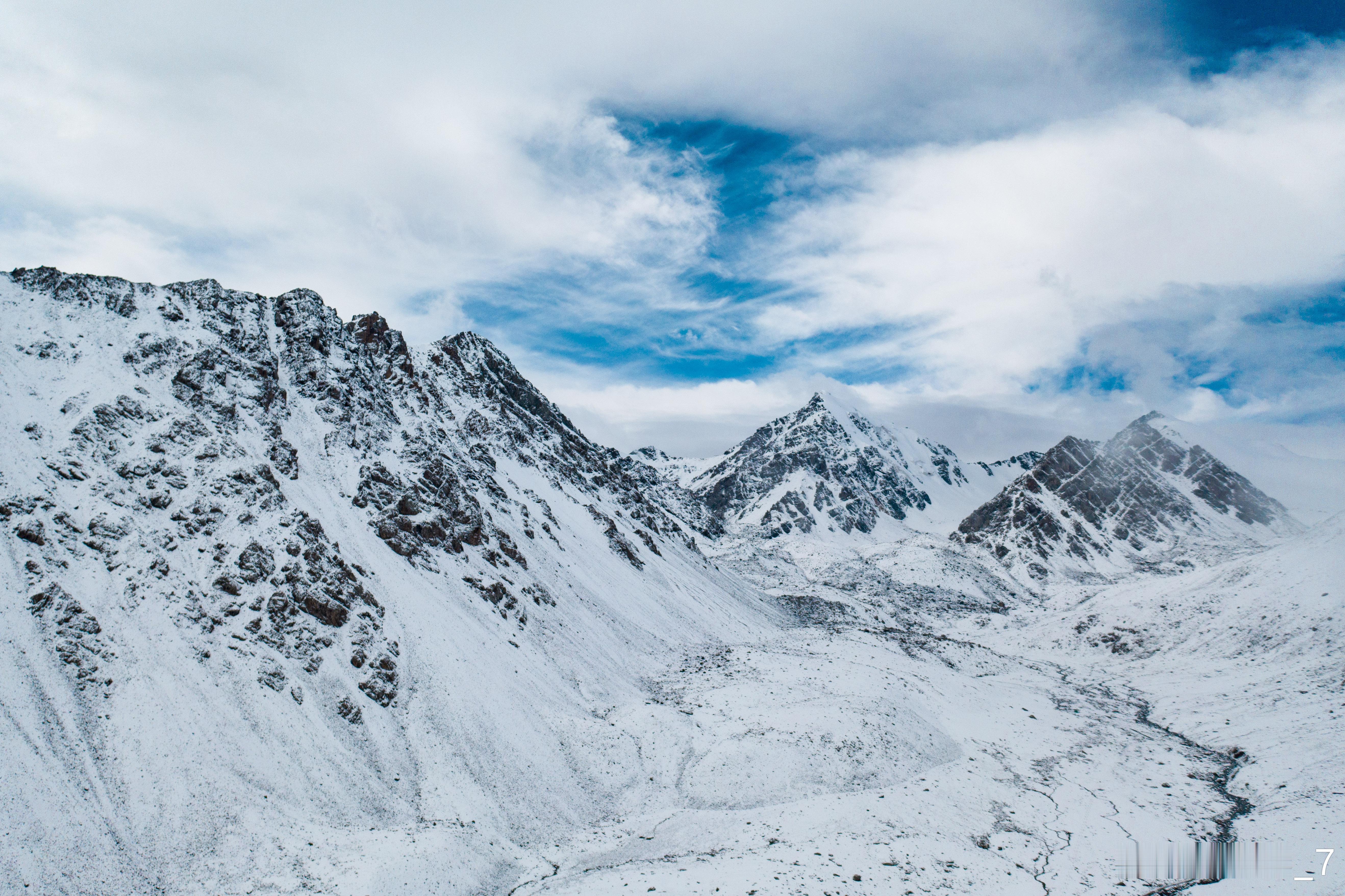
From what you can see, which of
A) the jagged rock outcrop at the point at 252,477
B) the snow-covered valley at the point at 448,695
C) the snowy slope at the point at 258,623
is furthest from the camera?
the jagged rock outcrop at the point at 252,477

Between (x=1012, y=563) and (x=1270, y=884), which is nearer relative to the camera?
(x=1270, y=884)

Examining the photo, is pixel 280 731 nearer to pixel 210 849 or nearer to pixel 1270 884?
pixel 210 849

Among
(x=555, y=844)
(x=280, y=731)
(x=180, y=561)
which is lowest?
(x=555, y=844)

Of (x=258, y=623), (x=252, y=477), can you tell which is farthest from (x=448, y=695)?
(x=252, y=477)

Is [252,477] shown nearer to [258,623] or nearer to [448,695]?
[258,623]

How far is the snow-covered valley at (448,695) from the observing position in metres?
26.3

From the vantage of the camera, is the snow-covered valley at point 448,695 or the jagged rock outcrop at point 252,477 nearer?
the snow-covered valley at point 448,695

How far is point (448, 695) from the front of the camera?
38.9m

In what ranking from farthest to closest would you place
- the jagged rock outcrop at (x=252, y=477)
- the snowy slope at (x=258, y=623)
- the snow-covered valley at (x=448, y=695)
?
the jagged rock outcrop at (x=252, y=477), the snow-covered valley at (x=448, y=695), the snowy slope at (x=258, y=623)

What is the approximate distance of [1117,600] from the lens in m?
88.1

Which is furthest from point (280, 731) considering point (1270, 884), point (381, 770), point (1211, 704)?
point (1211, 704)

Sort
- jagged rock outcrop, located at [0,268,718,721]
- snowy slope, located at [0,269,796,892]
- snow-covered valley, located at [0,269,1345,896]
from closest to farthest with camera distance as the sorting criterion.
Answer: snowy slope, located at [0,269,796,892] < snow-covered valley, located at [0,269,1345,896] < jagged rock outcrop, located at [0,268,718,721]

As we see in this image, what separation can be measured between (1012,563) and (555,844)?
17221 centimetres

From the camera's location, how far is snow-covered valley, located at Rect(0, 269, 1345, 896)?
86.4 feet
